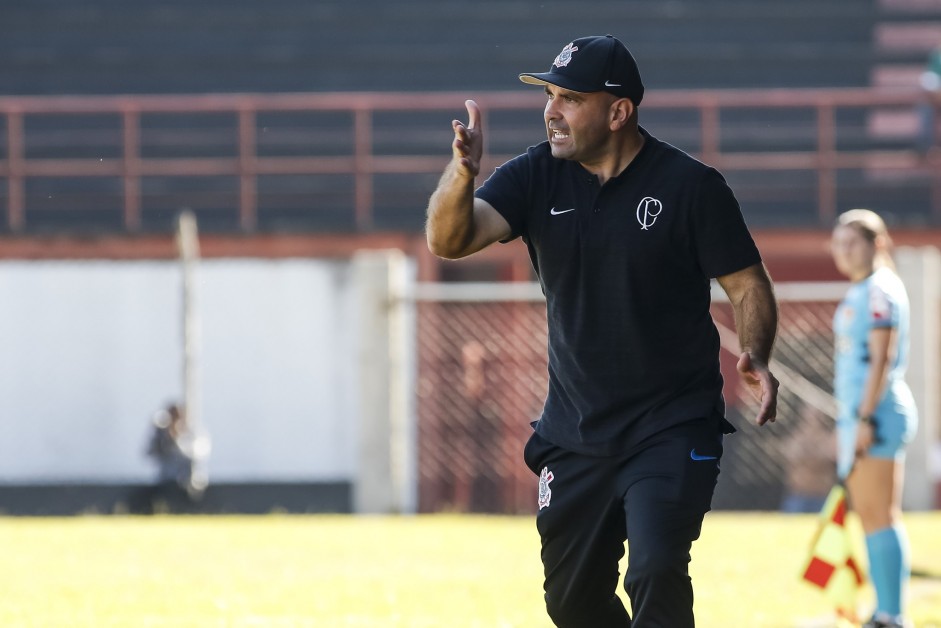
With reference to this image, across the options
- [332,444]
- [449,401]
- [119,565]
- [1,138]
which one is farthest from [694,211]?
[1,138]

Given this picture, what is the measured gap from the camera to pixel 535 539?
434 inches

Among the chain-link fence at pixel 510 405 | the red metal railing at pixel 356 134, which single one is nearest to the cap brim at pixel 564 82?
the chain-link fence at pixel 510 405

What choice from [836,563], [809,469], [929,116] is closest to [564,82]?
[836,563]

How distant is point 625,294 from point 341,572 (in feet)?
15.7

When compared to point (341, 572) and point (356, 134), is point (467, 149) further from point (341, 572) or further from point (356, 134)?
point (356, 134)

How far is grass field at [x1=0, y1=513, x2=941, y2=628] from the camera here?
7449 millimetres

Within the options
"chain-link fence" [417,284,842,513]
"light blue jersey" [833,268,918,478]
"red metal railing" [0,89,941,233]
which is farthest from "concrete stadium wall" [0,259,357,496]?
"light blue jersey" [833,268,918,478]

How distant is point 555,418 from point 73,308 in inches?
432

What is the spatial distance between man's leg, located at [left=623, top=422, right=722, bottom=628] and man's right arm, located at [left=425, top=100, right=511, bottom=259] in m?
0.74

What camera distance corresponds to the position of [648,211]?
4.74m

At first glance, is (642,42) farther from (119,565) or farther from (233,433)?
(119,565)

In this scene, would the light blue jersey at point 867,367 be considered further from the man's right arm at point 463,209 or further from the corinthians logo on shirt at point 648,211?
the man's right arm at point 463,209

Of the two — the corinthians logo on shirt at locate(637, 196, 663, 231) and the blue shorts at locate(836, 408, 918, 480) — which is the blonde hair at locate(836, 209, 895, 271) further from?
the corinthians logo on shirt at locate(637, 196, 663, 231)

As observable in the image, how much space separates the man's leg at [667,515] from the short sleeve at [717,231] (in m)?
0.45
